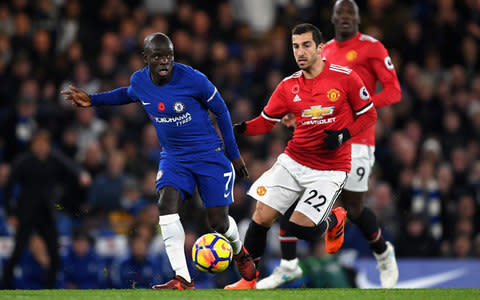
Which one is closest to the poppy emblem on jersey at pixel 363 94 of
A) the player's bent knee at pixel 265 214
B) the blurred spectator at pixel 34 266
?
the player's bent knee at pixel 265 214

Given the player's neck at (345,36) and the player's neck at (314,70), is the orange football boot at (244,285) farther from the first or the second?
the player's neck at (345,36)

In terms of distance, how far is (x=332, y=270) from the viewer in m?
10.9

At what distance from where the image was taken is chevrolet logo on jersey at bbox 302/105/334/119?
7.55 metres

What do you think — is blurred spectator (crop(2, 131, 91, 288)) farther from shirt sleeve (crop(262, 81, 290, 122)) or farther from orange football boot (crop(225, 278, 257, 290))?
shirt sleeve (crop(262, 81, 290, 122))

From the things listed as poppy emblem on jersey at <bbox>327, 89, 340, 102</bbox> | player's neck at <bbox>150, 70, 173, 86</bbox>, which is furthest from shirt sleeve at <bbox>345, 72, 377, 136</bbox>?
player's neck at <bbox>150, 70, 173, 86</bbox>

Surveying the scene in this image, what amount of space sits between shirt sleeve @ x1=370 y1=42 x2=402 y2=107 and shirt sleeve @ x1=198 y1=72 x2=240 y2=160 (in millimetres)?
1516

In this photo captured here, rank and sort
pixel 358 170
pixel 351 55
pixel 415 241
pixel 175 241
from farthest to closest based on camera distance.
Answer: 1. pixel 415 241
2. pixel 351 55
3. pixel 358 170
4. pixel 175 241

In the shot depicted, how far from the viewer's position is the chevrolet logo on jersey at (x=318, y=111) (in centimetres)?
755

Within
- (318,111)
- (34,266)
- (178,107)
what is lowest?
(34,266)

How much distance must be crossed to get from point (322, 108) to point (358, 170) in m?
1.03

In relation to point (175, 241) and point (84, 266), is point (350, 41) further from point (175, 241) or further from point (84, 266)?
point (84, 266)

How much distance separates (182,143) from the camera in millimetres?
7461

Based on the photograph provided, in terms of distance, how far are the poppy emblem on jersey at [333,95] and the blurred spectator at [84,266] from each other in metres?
4.74

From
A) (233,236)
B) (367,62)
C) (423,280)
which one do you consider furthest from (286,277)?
(423,280)
